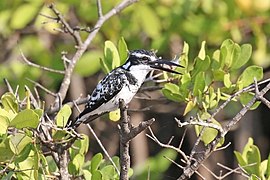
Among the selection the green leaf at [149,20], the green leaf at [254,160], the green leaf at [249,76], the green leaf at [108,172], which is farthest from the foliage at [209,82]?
the green leaf at [149,20]

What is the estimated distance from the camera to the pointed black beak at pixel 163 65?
2.55 m

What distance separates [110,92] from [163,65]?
21 cm

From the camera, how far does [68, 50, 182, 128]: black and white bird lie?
268 centimetres

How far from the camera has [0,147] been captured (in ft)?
7.66

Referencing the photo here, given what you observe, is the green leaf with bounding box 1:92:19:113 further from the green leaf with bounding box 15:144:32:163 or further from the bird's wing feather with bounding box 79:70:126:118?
the bird's wing feather with bounding box 79:70:126:118

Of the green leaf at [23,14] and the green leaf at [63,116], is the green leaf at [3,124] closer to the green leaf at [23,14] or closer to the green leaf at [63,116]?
the green leaf at [63,116]

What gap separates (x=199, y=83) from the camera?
252cm

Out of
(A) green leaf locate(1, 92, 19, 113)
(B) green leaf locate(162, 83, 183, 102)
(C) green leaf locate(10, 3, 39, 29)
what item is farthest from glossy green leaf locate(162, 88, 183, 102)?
(C) green leaf locate(10, 3, 39, 29)

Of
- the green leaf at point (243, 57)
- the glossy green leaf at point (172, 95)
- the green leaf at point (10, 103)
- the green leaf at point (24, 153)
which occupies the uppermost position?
the green leaf at point (243, 57)

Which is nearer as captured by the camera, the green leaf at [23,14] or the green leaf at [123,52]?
the green leaf at [123,52]

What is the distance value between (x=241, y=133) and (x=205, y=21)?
1.07 m

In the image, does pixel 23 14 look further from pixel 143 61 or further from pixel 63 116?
pixel 63 116

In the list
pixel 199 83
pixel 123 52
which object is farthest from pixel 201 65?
pixel 123 52

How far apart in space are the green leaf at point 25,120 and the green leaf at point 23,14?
1.89 metres
